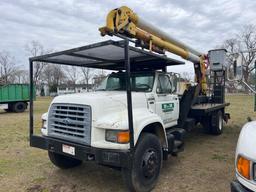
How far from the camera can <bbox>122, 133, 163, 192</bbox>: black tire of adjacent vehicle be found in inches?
146

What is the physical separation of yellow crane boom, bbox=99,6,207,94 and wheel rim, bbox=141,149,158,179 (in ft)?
8.04

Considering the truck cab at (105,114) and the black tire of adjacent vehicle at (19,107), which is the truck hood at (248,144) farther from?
the black tire of adjacent vehicle at (19,107)

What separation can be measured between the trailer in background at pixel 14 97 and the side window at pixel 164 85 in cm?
1502

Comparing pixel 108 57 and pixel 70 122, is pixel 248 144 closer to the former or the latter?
pixel 70 122

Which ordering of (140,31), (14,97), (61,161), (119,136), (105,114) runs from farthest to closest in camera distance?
(14,97) → (140,31) → (61,161) → (105,114) → (119,136)

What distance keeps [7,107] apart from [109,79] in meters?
14.8

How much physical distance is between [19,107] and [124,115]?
1651 centimetres

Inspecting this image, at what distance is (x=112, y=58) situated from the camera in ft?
17.1

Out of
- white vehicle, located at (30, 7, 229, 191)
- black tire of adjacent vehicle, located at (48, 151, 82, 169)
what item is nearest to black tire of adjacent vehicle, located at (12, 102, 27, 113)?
white vehicle, located at (30, 7, 229, 191)

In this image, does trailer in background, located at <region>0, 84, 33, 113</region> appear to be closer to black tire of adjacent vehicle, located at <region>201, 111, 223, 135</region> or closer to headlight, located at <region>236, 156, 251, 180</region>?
black tire of adjacent vehicle, located at <region>201, 111, 223, 135</region>

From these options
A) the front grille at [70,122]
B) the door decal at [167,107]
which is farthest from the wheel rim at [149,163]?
the door decal at [167,107]

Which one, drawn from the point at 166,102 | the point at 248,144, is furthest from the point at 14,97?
the point at 248,144

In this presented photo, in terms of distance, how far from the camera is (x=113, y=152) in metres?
3.54

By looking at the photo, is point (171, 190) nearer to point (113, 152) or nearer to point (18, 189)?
point (113, 152)
